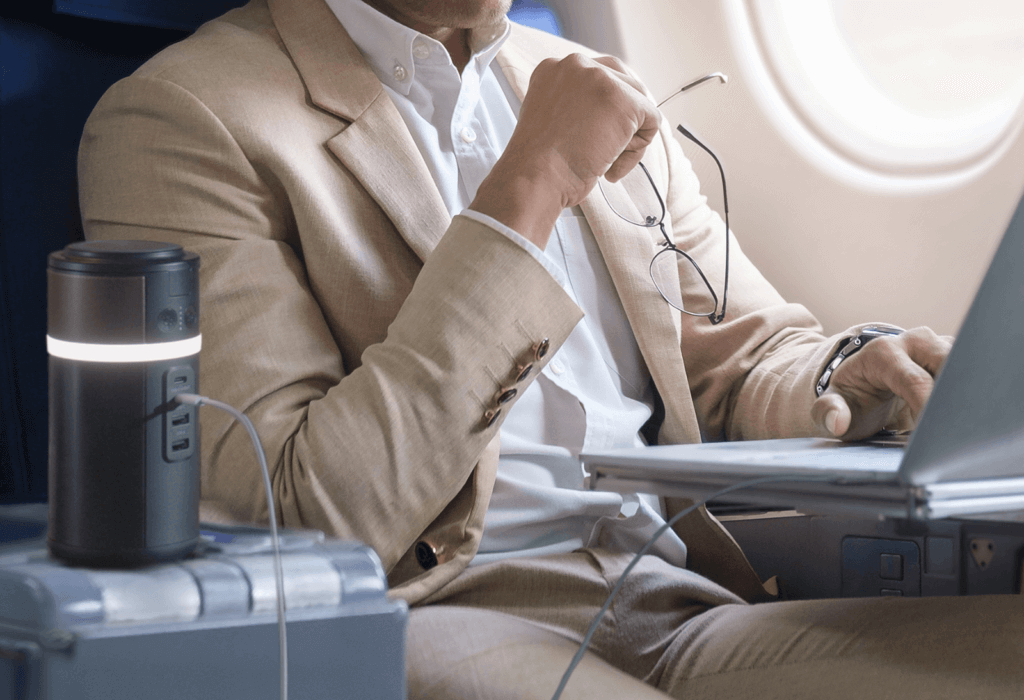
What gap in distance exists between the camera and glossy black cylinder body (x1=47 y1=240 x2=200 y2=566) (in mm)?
613

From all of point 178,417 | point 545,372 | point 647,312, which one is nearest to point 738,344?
point 647,312

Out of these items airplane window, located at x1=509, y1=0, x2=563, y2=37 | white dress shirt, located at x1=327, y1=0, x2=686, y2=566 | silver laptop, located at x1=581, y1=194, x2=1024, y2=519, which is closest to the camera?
silver laptop, located at x1=581, y1=194, x2=1024, y2=519

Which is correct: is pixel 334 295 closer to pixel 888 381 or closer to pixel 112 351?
pixel 112 351

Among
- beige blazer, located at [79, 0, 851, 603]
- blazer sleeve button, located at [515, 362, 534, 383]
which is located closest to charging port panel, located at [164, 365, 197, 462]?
beige blazer, located at [79, 0, 851, 603]

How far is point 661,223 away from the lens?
134 cm

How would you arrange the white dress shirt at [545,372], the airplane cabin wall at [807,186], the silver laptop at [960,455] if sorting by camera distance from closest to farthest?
the silver laptop at [960,455], the white dress shirt at [545,372], the airplane cabin wall at [807,186]

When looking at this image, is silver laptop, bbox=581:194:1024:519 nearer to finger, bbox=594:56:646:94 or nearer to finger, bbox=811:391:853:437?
finger, bbox=811:391:853:437

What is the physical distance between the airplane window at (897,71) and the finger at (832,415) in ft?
2.76

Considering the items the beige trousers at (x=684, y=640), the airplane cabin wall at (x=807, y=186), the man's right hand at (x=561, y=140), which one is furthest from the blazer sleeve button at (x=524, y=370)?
the airplane cabin wall at (x=807, y=186)

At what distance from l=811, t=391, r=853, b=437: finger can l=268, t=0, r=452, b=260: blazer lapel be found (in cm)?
43

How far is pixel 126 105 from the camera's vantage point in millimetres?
1045

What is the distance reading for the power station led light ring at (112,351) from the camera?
0.61 m

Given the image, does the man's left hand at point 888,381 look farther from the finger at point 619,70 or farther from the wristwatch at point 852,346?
the finger at point 619,70

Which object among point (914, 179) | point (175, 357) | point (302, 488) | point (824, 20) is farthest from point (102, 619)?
point (824, 20)
